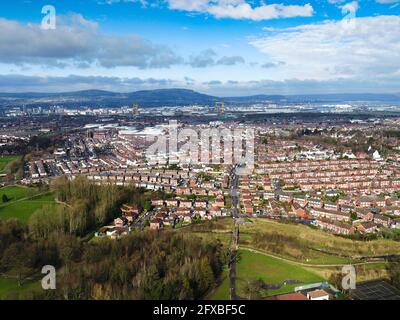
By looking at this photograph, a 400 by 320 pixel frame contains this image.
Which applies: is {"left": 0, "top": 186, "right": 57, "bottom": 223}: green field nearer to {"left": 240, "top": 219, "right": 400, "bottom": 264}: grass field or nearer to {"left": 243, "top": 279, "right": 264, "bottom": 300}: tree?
{"left": 240, "top": 219, "right": 400, "bottom": 264}: grass field

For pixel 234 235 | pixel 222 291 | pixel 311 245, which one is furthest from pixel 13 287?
pixel 311 245

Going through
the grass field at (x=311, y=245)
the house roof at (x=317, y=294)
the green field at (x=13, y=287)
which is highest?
the house roof at (x=317, y=294)

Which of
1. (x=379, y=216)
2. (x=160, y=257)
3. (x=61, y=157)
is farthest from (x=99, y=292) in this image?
(x=61, y=157)

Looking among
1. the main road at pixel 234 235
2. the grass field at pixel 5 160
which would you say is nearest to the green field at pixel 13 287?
the main road at pixel 234 235

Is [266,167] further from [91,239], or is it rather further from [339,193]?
[91,239]

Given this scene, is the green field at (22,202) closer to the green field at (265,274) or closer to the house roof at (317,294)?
the green field at (265,274)

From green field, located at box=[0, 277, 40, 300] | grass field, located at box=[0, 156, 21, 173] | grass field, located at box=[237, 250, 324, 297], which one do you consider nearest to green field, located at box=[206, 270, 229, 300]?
grass field, located at box=[237, 250, 324, 297]
